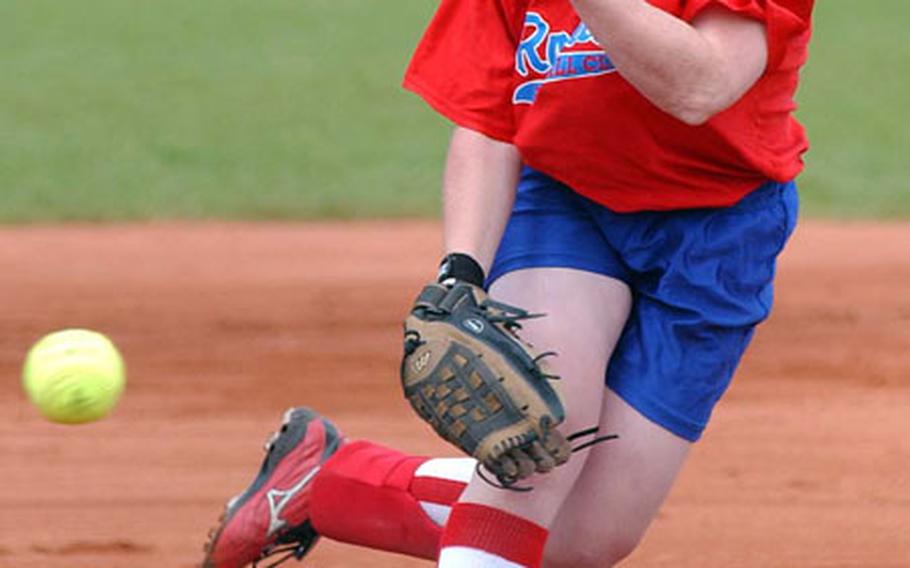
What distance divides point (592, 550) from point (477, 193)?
0.66 m

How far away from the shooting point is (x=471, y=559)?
288cm

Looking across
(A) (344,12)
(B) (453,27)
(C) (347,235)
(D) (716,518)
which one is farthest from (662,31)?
(A) (344,12)

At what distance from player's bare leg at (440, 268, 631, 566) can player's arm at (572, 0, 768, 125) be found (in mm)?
448

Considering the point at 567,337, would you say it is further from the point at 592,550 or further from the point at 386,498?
the point at 386,498

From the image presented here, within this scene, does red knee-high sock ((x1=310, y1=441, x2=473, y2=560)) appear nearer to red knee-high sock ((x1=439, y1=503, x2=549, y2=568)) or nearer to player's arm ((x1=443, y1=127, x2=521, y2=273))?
red knee-high sock ((x1=439, y1=503, x2=549, y2=568))

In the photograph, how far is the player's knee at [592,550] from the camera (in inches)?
121

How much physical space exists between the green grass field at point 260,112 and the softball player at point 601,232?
4808mm

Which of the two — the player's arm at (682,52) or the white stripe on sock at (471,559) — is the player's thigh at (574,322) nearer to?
the white stripe on sock at (471,559)

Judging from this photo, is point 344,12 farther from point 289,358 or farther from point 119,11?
point 289,358

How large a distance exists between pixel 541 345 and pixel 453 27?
61 cm

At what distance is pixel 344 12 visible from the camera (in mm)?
14250

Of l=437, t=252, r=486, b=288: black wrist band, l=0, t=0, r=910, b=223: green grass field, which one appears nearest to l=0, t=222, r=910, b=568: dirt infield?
l=0, t=0, r=910, b=223: green grass field

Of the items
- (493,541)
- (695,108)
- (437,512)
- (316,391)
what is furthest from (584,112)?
(316,391)

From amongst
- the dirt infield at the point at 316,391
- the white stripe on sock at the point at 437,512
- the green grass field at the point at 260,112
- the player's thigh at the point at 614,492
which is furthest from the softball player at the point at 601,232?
the green grass field at the point at 260,112
